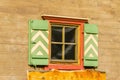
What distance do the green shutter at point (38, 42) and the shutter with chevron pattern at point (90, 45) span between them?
108 centimetres

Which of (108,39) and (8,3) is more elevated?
(8,3)

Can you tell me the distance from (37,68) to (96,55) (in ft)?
5.44

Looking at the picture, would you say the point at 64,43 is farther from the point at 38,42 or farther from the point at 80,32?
the point at 38,42

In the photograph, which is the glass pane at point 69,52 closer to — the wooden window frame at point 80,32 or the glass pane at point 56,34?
the wooden window frame at point 80,32

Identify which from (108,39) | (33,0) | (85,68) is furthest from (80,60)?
(33,0)

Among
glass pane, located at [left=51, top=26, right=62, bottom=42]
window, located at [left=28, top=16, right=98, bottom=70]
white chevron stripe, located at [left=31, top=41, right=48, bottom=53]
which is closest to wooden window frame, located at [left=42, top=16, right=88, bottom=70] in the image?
window, located at [left=28, top=16, right=98, bottom=70]

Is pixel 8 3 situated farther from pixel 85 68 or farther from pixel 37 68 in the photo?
pixel 85 68

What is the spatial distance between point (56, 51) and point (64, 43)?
0.29 metres

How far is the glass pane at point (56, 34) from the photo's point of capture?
→ 421 inches

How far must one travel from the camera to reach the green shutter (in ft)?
33.5

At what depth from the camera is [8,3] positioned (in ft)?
33.2

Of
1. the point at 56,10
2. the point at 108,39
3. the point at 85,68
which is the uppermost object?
the point at 56,10

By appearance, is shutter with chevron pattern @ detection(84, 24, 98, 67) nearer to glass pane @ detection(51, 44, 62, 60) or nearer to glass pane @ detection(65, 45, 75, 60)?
glass pane @ detection(65, 45, 75, 60)

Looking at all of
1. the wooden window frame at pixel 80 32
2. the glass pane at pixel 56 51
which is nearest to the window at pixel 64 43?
the glass pane at pixel 56 51
